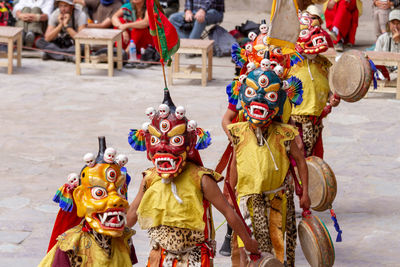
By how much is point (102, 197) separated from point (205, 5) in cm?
950

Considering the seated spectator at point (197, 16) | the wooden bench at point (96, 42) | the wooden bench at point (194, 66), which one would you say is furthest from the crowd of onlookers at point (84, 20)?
the wooden bench at point (194, 66)

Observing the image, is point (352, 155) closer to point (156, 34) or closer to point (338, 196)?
point (338, 196)

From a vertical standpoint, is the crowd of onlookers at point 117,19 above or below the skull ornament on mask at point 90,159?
below

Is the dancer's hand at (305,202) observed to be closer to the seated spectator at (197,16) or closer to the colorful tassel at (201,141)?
the colorful tassel at (201,141)

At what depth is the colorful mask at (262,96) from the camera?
511 cm

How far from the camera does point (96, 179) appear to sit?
4.19m

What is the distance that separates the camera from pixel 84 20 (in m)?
13.5

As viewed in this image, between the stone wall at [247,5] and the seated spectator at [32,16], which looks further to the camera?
the stone wall at [247,5]

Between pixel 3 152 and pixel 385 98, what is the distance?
544cm

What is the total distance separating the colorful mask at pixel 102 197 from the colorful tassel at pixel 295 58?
7.89ft

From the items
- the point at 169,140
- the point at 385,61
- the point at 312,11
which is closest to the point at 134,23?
the point at 385,61

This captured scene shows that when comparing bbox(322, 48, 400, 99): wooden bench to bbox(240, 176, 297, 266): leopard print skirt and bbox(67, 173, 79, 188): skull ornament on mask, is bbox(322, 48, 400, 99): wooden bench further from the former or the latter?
bbox(67, 173, 79, 188): skull ornament on mask

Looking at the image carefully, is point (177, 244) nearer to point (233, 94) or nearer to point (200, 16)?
point (233, 94)

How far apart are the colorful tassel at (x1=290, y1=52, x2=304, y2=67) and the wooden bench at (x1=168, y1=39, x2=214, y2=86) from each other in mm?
5126
